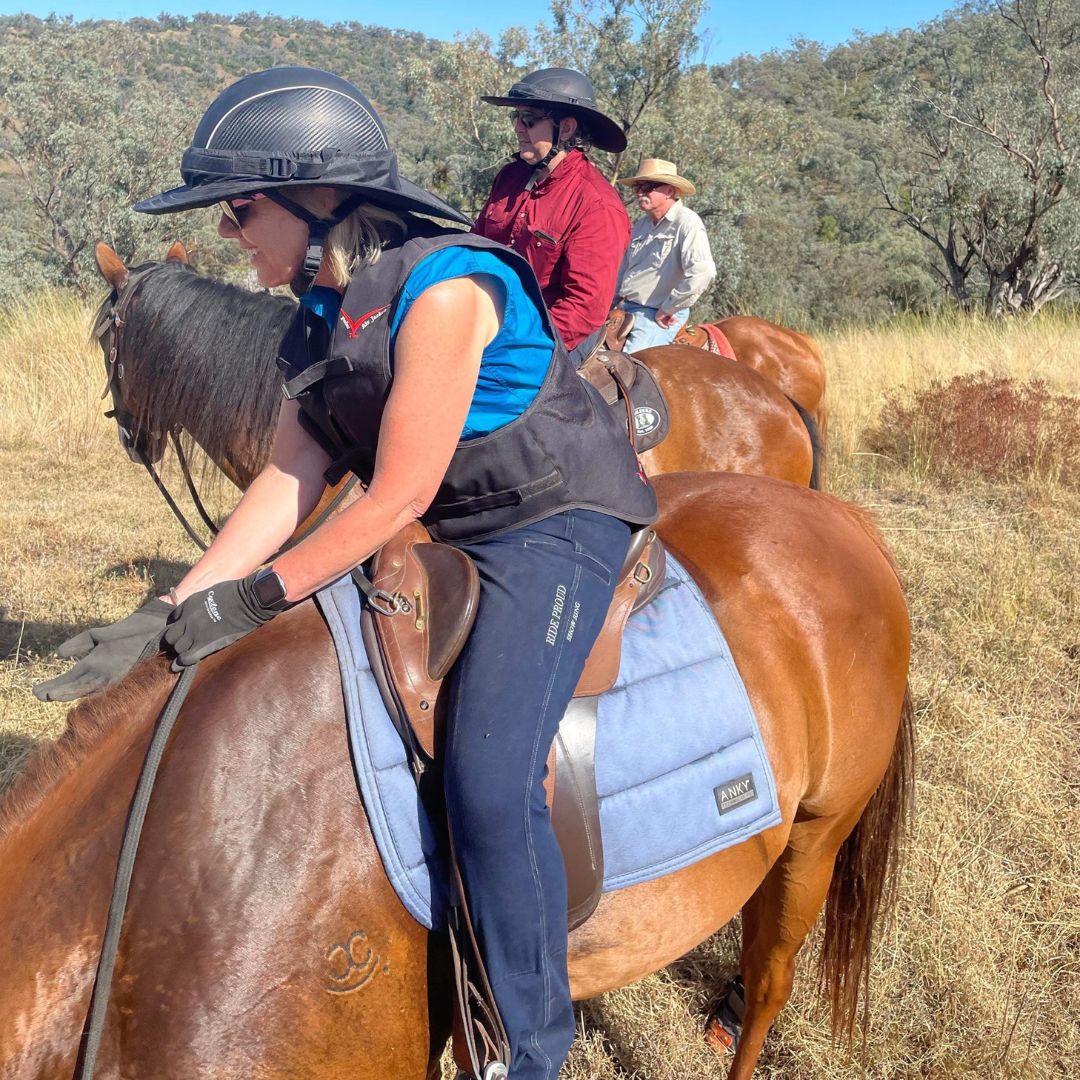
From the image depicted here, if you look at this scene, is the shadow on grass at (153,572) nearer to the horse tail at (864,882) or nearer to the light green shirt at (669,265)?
the light green shirt at (669,265)

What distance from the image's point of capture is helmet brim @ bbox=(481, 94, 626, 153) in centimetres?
453

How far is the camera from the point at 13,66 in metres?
13.6

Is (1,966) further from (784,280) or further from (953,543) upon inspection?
(784,280)

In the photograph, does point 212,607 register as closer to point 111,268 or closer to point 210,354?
point 210,354

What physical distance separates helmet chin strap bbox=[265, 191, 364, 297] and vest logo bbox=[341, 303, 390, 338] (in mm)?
150

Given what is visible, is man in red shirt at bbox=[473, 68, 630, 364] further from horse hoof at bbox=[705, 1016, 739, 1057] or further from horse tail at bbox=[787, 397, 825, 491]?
horse hoof at bbox=[705, 1016, 739, 1057]

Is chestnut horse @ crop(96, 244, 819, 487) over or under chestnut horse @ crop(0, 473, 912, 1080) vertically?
over

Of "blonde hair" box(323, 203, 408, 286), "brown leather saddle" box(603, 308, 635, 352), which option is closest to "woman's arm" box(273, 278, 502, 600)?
"blonde hair" box(323, 203, 408, 286)

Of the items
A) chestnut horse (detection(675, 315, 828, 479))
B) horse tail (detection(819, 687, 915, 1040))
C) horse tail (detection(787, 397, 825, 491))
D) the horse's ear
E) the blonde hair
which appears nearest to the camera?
the blonde hair

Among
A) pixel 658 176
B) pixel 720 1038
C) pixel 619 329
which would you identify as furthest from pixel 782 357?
pixel 720 1038

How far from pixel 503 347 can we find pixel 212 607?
712 millimetres

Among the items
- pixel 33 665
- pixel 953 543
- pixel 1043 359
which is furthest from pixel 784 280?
pixel 33 665

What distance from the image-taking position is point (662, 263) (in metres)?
6.74

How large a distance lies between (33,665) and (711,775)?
399 cm
